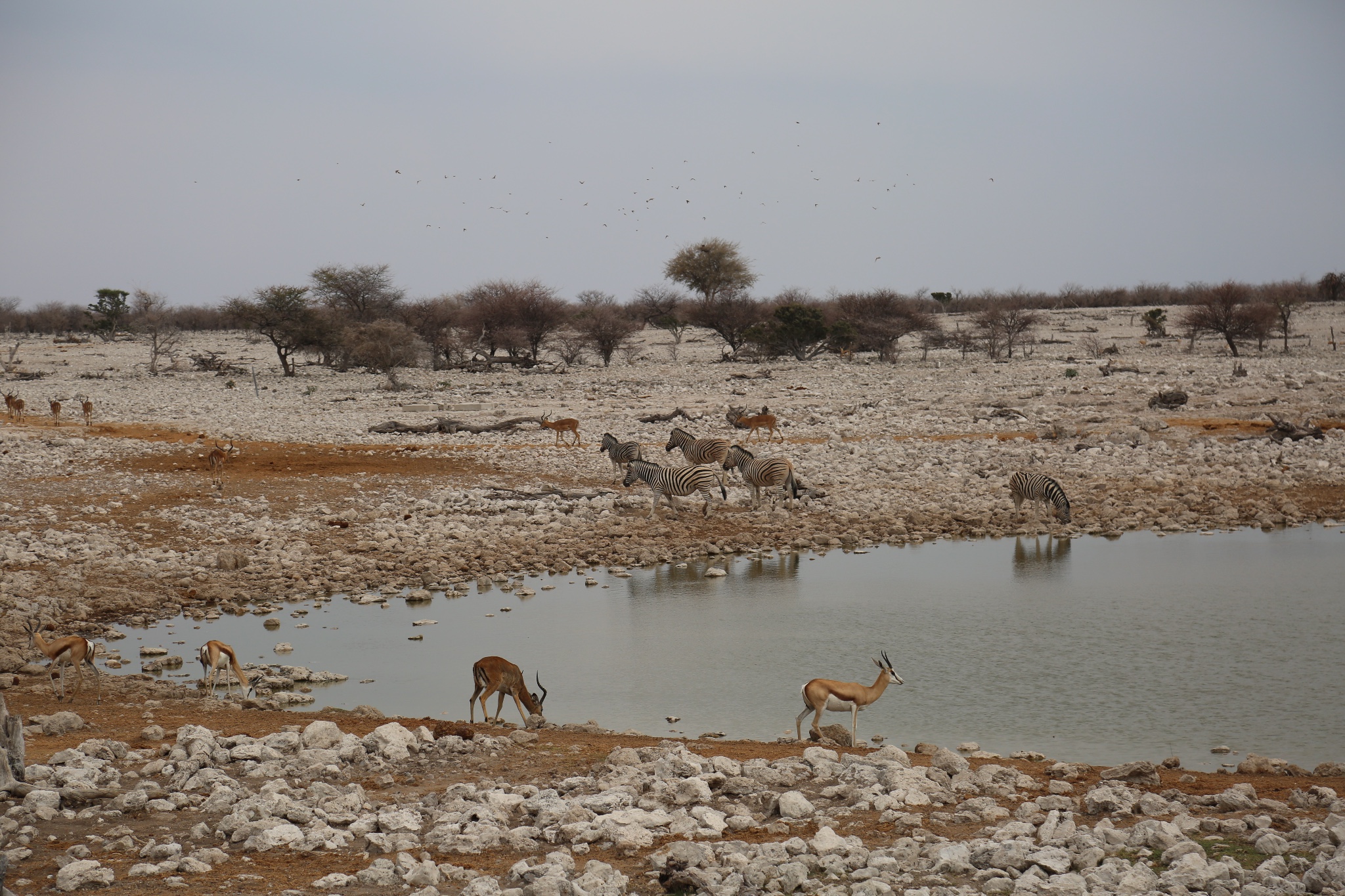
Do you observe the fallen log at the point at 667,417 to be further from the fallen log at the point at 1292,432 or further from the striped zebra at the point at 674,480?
the fallen log at the point at 1292,432

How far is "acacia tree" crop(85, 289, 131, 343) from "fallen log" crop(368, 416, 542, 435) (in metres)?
41.7

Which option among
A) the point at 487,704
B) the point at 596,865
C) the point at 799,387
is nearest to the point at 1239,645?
the point at 487,704

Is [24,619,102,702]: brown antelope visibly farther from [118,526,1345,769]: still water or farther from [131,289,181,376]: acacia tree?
[131,289,181,376]: acacia tree

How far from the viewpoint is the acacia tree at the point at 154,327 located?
1875 inches

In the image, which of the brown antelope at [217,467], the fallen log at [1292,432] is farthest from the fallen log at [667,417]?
the fallen log at [1292,432]

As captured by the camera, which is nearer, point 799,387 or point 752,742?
point 752,742

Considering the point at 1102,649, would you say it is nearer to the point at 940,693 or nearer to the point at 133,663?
the point at 940,693

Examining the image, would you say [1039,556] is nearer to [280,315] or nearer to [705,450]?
[705,450]

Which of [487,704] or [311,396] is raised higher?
[311,396]

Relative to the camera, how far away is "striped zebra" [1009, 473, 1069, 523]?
1789cm

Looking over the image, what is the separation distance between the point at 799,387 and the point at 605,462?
45.1ft

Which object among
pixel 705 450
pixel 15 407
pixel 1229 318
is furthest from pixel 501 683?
pixel 1229 318

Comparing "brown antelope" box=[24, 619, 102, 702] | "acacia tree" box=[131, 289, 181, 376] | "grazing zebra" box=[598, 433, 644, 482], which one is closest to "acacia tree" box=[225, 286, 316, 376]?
"acacia tree" box=[131, 289, 181, 376]

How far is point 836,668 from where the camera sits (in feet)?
35.8
